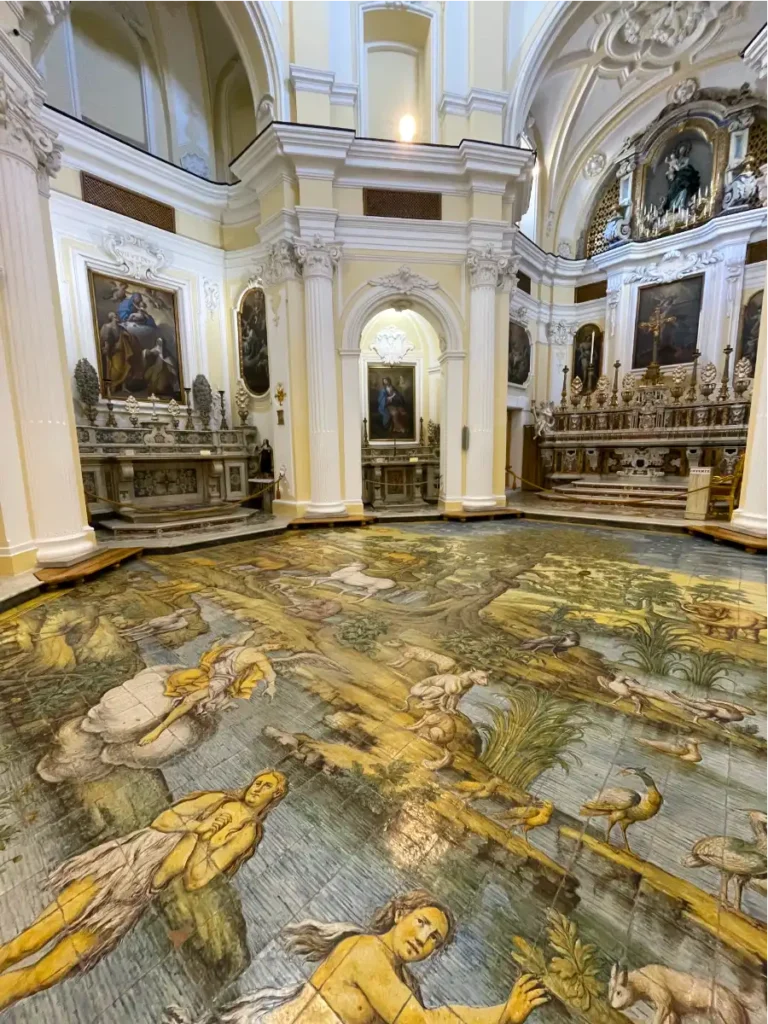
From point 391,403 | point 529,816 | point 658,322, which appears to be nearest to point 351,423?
point 391,403

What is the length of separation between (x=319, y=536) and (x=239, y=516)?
2.04 m

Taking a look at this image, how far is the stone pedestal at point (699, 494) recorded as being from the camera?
755 centimetres

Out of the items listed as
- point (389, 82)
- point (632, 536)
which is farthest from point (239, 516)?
point (389, 82)

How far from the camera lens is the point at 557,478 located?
463 inches

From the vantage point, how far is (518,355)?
1336cm

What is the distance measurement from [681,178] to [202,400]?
612 inches

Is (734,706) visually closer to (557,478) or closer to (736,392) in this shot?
(557,478)

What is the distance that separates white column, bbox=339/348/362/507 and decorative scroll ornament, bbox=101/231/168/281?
483 cm

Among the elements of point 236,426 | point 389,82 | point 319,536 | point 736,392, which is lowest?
point 319,536

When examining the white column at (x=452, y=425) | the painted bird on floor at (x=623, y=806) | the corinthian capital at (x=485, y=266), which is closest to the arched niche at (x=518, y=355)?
the corinthian capital at (x=485, y=266)

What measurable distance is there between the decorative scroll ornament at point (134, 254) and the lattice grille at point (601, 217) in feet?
43.9

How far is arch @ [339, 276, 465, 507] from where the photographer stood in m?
8.48

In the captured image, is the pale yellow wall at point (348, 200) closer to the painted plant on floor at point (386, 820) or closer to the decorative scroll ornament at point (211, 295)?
the decorative scroll ornament at point (211, 295)

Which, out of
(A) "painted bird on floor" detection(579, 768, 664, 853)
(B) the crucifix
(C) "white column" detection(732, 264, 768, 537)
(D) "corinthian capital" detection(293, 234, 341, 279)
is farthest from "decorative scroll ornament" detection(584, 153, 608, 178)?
(A) "painted bird on floor" detection(579, 768, 664, 853)
